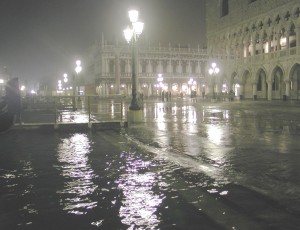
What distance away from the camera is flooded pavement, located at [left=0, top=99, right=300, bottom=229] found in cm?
425

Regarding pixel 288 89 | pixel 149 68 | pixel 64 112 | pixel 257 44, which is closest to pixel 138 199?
pixel 64 112

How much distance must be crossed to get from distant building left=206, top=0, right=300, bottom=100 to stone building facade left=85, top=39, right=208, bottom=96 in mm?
26150

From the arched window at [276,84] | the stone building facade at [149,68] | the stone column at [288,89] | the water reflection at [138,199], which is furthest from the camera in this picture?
the stone building facade at [149,68]

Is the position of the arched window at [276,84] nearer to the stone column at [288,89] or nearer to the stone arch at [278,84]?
the stone arch at [278,84]

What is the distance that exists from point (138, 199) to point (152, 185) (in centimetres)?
76

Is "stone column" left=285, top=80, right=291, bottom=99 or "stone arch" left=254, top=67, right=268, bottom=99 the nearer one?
"stone column" left=285, top=80, right=291, bottom=99

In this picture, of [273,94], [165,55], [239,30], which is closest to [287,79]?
[273,94]

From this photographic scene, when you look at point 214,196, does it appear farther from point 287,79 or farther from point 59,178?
point 287,79

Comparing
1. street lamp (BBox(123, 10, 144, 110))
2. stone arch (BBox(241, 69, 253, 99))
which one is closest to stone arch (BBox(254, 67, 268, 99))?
stone arch (BBox(241, 69, 253, 99))

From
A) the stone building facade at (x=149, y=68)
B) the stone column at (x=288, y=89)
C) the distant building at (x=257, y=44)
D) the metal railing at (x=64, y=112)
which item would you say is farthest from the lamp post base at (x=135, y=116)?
the stone building facade at (x=149, y=68)

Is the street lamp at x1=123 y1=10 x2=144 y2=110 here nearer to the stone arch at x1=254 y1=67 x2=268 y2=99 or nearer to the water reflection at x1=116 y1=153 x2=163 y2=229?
the water reflection at x1=116 y1=153 x2=163 y2=229

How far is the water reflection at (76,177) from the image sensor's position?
16.0 feet

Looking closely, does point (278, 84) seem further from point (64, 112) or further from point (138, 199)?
point (138, 199)

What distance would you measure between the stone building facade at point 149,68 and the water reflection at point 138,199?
7487cm
